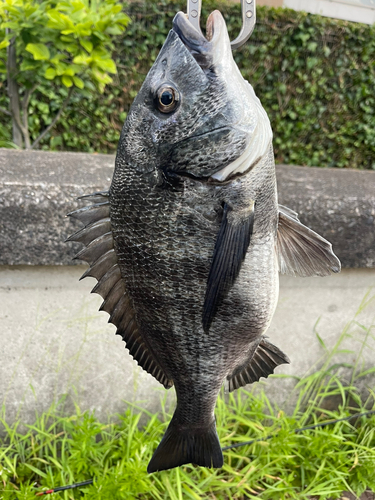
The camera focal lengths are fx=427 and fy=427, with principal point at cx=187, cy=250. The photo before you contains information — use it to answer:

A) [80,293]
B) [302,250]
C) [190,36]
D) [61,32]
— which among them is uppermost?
[61,32]

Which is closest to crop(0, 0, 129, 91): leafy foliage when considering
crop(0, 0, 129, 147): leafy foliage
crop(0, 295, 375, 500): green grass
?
crop(0, 0, 129, 147): leafy foliage

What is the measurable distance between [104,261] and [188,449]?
59 centimetres

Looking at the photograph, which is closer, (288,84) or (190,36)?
(190,36)

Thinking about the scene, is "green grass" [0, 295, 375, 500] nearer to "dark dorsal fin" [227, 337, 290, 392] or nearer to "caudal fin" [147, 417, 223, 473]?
"caudal fin" [147, 417, 223, 473]

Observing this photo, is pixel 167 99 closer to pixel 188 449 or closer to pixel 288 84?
pixel 188 449

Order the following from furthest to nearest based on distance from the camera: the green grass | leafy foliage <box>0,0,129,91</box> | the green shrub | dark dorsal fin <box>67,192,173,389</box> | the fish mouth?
the green shrub < leafy foliage <box>0,0,129,91</box> < the green grass < dark dorsal fin <box>67,192,173,389</box> < the fish mouth

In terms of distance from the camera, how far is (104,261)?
3.58ft

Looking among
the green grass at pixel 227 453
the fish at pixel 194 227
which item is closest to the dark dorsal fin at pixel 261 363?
the fish at pixel 194 227

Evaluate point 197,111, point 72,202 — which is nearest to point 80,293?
point 72,202

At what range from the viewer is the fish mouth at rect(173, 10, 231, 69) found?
2.79 feet

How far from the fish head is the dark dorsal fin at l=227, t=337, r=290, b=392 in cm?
56

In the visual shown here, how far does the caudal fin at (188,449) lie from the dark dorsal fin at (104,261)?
0.31m

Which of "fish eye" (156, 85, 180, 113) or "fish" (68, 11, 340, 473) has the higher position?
"fish eye" (156, 85, 180, 113)

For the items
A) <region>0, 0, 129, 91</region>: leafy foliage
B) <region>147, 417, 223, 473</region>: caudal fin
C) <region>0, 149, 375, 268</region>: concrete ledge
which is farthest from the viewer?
<region>0, 0, 129, 91</region>: leafy foliage
